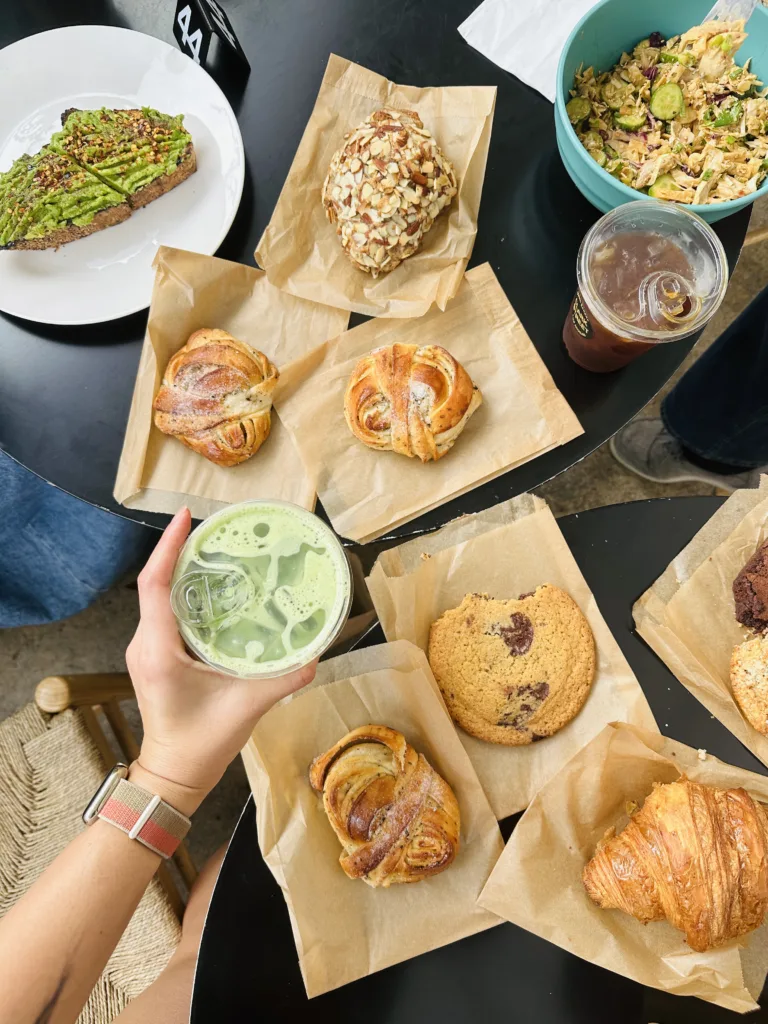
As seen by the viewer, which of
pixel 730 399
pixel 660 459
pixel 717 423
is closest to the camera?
pixel 730 399

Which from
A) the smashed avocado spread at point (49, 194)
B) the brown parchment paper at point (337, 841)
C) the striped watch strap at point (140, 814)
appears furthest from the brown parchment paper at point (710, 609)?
the smashed avocado spread at point (49, 194)

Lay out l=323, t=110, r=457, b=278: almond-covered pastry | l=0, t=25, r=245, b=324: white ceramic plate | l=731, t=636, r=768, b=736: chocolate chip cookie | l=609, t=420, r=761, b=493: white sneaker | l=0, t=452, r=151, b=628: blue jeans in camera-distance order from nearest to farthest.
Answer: l=731, t=636, r=768, b=736: chocolate chip cookie < l=323, t=110, r=457, b=278: almond-covered pastry < l=0, t=25, r=245, b=324: white ceramic plate < l=0, t=452, r=151, b=628: blue jeans < l=609, t=420, r=761, b=493: white sneaker

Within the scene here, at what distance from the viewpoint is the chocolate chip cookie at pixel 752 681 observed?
1474 mm

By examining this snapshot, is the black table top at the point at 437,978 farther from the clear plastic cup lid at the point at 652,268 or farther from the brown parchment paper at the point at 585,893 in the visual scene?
the clear plastic cup lid at the point at 652,268

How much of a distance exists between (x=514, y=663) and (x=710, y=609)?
16.8 inches

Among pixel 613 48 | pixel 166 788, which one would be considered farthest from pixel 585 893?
pixel 613 48

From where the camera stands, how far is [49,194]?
171cm

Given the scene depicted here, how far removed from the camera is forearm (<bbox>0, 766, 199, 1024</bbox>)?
4.25 ft

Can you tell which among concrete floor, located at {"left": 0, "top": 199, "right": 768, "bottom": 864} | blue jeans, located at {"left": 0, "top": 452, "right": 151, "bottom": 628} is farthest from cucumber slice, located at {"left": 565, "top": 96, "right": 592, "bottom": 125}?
blue jeans, located at {"left": 0, "top": 452, "right": 151, "bottom": 628}

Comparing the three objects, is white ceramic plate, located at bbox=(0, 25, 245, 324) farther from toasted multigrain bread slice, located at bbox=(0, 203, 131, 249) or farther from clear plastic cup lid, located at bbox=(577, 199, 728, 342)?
clear plastic cup lid, located at bbox=(577, 199, 728, 342)

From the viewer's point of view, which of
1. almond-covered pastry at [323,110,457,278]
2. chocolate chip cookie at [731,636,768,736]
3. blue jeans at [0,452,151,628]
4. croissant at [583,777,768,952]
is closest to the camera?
croissant at [583,777,768,952]

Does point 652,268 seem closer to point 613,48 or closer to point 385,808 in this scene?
point 613,48

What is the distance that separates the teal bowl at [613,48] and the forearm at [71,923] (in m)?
1.49

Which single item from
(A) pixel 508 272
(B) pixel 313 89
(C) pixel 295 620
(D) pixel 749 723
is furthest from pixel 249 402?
(D) pixel 749 723
